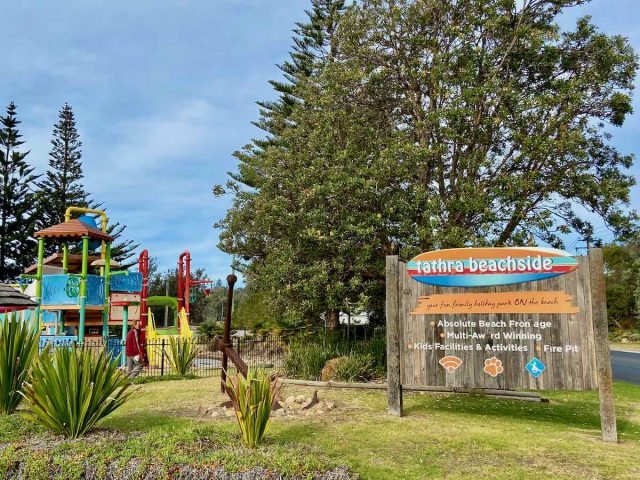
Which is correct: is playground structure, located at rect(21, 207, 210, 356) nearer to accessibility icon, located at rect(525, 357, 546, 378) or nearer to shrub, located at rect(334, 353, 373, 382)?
shrub, located at rect(334, 353, 373, 382)

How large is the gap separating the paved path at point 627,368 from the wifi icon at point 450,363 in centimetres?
949

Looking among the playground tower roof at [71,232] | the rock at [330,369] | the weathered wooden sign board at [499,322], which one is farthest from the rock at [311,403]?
the playground tower roof at [71,232]

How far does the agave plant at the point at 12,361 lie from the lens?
696cm

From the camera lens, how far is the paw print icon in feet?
24.6

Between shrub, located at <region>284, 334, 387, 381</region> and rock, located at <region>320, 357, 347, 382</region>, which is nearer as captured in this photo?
rock, located at <region>320, 357, 347, 382</region>

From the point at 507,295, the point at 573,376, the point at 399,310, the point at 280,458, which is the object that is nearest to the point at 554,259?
the point at 507,295

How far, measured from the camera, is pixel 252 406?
5523mm

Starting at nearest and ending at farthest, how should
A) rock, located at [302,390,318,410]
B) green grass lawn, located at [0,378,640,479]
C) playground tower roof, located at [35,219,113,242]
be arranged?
green grass lawn, located at [0,378,640,479]
rock, located at [302,390,318,410]
playground tower roof, located at [35,219,113,242]

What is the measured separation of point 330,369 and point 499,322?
465cm

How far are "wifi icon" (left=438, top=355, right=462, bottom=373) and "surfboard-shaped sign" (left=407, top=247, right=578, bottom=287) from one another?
1083 mm

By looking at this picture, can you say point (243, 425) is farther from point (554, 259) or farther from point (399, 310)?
point (554, 259)

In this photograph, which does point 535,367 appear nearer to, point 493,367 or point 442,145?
point 493,367

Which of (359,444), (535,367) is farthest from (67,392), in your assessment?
(535,367)

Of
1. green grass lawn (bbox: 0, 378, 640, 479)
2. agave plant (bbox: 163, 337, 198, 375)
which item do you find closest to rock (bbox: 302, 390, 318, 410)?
green grass lawn (bbox: 0, 378, 640, 479)
